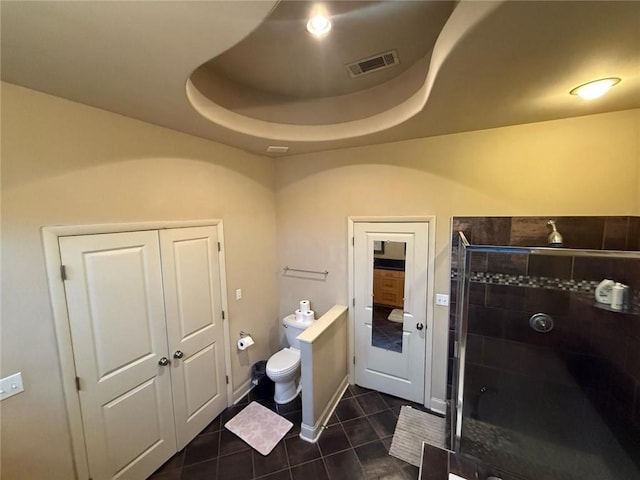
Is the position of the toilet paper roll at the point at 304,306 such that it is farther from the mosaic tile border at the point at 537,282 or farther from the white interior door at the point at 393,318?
the mosaic tile border at the point at 537,282

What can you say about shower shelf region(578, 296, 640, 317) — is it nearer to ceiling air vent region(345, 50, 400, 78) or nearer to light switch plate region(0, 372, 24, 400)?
ceiling air vent region(345, 50, 400, 78)

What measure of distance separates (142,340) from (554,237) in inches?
132

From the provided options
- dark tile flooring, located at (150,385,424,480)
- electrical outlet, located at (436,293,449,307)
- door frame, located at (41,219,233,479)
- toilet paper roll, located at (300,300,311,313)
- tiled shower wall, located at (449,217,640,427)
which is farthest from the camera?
toilet paper roll, located at (300,300,311,313)

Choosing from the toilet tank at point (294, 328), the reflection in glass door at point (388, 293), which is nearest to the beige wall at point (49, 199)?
the toilet tank at point (294, 328)

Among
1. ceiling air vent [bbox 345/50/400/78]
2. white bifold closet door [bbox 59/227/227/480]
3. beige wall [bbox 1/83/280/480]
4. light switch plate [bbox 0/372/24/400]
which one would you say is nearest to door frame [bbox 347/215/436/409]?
ceiling air vent [bbox 345/50/400/78]

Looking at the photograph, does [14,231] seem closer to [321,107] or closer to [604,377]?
[321,107]

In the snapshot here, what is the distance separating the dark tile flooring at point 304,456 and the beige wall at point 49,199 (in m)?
0.95

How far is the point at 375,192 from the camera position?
2828 millimetres

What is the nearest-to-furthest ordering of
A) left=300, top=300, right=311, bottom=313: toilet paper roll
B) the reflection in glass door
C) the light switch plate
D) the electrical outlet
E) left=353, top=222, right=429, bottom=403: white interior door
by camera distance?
the light switch plate
the electrical outlet
left=353, top=222, right=429, bottom=403: white interior door
the reflection in glass door
left=300, top=300, right=311, bottom=313: toilet paper roll

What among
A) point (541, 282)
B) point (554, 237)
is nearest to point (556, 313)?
point (541, 282)

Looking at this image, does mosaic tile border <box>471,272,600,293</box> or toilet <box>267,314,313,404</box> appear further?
toilet <box>267,314,313,404</box>

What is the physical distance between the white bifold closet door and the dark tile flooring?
16 centimetres

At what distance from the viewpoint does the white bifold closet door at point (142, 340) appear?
1721mm

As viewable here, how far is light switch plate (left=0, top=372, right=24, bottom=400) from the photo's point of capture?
1.38m
